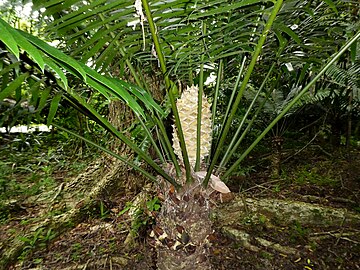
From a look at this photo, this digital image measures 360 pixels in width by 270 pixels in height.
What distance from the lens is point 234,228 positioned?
5.78 feet

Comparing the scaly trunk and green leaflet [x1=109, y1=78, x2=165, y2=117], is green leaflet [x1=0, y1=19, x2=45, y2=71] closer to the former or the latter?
green leaflet [x1=109, y1=78, x2=165, y2=117]

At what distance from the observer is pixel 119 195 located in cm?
196

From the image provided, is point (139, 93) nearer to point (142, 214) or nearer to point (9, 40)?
point (9, 40)

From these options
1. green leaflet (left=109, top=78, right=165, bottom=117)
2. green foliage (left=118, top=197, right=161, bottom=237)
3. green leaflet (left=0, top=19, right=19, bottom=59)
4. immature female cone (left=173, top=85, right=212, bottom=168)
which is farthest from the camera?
green foliage (left=118, top=197, right=161, bottom=237)

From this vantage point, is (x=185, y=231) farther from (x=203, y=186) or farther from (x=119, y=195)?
(x=119, y=195)

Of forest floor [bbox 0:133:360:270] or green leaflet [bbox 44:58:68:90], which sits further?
forest floor [bbox 0:133:360:270]

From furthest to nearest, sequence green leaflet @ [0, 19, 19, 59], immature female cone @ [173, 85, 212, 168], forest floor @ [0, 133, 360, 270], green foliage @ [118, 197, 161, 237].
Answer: green foliage @ [118, 197, 161, 237] → forest floor @ [0, 133, 360, 270] → immature female cone @ [173, 85, 212, 168] → green leaflet @ [0, 19, 19, 59]

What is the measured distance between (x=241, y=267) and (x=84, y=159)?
179 centimetres

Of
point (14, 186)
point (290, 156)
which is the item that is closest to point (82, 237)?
Answer: point (14, 186)

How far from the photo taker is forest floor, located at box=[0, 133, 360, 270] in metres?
1.53

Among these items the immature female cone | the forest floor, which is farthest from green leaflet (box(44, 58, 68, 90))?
the forest floor

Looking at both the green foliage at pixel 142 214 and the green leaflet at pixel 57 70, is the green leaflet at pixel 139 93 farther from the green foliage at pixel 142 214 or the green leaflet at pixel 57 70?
the green foliage at pixel 142 214

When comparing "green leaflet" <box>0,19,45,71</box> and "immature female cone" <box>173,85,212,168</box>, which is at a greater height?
"green leaflet" <box>0,19,45,71</box>

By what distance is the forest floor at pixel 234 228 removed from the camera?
1530mm
